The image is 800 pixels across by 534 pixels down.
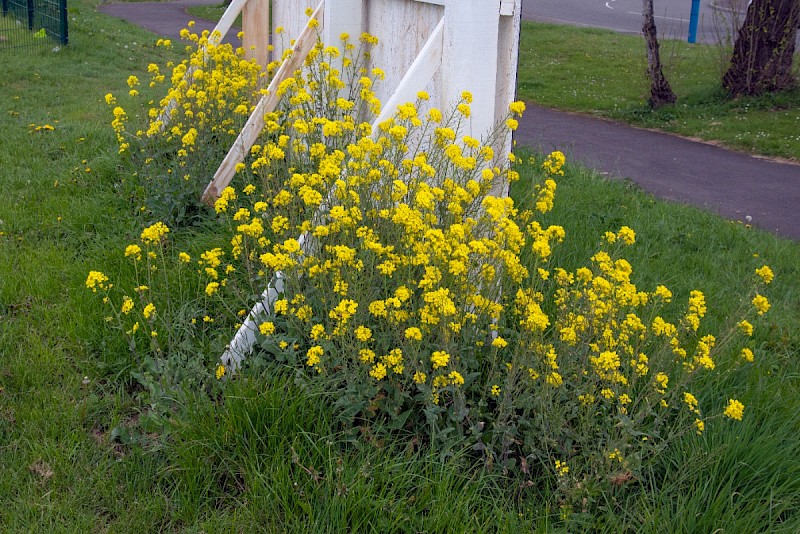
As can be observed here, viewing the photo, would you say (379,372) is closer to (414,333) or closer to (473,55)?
(414,333)

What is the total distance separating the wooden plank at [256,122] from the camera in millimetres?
5395

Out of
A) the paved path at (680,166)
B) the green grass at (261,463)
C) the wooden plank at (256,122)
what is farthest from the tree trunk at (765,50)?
the green grass at (261,463)

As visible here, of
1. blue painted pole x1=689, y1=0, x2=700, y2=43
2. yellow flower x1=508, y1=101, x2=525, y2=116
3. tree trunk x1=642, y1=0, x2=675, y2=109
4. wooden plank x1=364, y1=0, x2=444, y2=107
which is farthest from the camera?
blue painted pole x1=689, y1=0, x2=700, y2=43

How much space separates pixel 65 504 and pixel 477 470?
4.80 feet

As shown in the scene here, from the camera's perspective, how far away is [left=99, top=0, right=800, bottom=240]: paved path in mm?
7926

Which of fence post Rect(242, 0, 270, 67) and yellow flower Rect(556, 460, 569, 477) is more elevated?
fence post Rect(242, 0, 270, 67)

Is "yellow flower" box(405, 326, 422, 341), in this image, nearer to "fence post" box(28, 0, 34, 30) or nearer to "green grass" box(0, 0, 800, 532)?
"green grass" box(0, 0, 800, 532)

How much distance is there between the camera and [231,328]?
13.3 ft

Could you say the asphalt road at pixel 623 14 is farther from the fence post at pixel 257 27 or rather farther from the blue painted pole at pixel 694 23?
the fence post at pixel 257 27

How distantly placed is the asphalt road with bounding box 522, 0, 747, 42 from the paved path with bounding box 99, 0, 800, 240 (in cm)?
1123

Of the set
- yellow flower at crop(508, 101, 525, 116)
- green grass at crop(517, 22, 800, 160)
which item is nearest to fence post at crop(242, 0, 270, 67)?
yellow flower at crop(508, 101, 525, 116)

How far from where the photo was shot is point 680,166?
9.42 m

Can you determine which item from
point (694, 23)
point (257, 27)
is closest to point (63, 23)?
point (257, 27)

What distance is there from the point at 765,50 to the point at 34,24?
11.9m
